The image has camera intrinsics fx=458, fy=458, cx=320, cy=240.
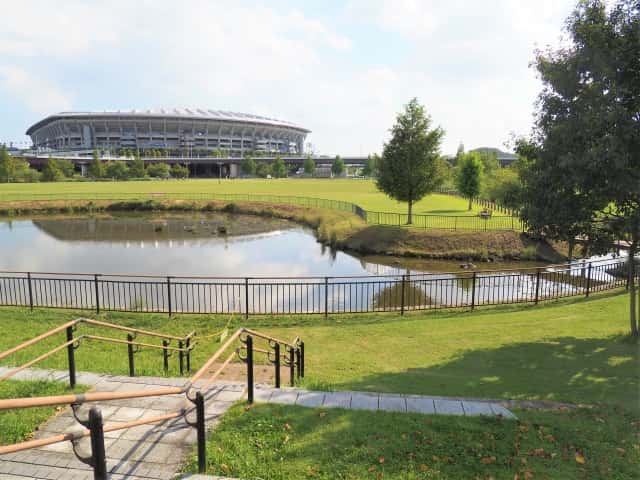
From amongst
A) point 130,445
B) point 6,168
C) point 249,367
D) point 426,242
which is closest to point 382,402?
point 249,367

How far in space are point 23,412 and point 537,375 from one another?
26.0 ft

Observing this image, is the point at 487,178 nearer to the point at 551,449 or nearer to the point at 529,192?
the point at 529,192

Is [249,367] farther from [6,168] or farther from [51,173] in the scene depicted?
[51,173]

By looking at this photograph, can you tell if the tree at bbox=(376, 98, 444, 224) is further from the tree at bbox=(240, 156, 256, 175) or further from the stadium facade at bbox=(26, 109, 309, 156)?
the stadium facade at bbox=(26, 109, 309, 156)

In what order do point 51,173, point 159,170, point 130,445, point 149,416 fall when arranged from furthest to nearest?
point 159,170, point 51,173, point 149,416, point 130,445

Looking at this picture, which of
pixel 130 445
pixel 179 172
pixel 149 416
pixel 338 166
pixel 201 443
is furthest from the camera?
pixel 338 166

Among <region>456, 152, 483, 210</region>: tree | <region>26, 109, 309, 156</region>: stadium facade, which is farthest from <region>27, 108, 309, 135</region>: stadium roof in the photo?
<region>456, 152, 483, 210</region>: tree

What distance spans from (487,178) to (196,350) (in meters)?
43.0

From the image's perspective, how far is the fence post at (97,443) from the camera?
296cm

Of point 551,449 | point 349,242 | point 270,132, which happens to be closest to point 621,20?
point 551,449

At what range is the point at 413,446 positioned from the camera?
4.85 meters

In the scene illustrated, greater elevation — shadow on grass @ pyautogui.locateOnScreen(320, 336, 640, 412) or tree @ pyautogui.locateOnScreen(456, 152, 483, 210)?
tree @ pyautogui.locateOnScreen(456, 152, 483, 210)

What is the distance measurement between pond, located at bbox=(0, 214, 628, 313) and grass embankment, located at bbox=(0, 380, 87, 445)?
800cm

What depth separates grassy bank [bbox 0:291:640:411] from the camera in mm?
7660
